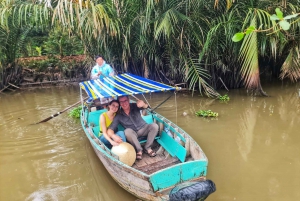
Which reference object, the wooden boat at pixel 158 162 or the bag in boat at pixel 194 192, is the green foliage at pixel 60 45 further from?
the bag in boat at pixel 194 192

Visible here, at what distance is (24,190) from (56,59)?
334 inches

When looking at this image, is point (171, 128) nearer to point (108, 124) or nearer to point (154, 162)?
point (154, 162)

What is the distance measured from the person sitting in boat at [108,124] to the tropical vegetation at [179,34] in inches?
104

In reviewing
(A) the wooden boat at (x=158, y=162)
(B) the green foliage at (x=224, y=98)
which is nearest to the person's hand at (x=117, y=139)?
(A) the wooden boat at (x=158, y=162)

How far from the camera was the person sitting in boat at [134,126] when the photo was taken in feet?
13.2

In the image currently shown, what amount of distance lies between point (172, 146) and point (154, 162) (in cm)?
38

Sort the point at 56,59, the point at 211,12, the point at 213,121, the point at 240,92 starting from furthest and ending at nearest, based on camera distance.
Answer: the point at 56,59 < the point at 240,92 < the point at 211,12 < the point at 213,121

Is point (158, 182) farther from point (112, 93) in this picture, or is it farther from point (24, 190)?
point (24, 190)

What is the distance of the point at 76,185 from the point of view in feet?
12.8

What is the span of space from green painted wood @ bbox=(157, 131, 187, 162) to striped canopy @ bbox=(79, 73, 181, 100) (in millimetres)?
805

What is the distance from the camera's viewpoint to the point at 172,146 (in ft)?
13.4

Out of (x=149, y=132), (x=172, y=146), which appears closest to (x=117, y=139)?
(x=149, y=132)

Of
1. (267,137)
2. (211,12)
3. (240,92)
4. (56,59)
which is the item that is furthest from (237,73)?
(56,59)

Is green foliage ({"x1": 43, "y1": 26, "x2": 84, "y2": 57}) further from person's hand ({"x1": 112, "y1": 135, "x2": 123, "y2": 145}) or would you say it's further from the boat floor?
the boat floor
